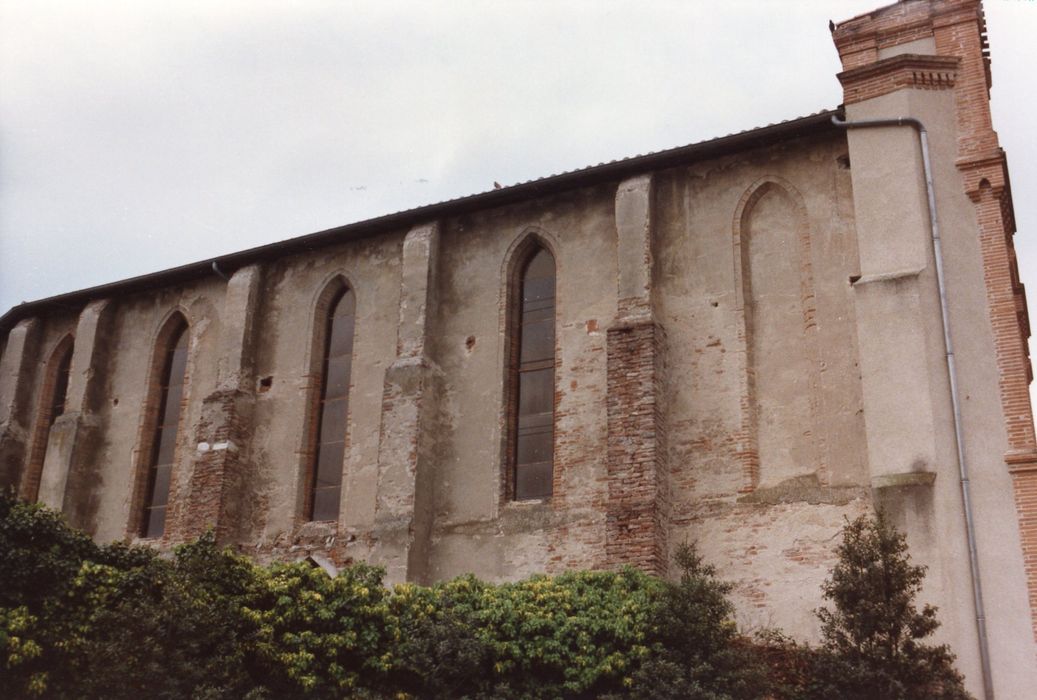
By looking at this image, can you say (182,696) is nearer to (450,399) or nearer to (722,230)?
(450,399)

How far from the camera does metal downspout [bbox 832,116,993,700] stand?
14016mm

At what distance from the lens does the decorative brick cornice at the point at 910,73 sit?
17.1 m

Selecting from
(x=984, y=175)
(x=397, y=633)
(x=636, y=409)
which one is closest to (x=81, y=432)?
(x=397, y=633)

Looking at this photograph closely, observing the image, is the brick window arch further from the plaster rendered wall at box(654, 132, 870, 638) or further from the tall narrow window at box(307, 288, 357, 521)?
the plaster rendered wall at box(654, 132, 870, 638)

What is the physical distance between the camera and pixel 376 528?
18.7 m

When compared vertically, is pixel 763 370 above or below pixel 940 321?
below

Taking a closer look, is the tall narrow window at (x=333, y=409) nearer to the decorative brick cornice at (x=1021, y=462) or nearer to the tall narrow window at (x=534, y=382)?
the tall narrow window at (x=534, y=382)

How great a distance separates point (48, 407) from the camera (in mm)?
25062

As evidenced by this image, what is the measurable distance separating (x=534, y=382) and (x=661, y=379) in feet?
8.74

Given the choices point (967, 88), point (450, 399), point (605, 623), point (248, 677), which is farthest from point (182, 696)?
point (967, 88)

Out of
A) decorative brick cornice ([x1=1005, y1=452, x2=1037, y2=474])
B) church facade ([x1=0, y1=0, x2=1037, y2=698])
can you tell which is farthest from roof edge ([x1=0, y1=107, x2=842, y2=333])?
decorative brick cornice ([x1=1005, y1=452, x2=1037, y2=474])

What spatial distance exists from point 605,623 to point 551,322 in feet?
21.6

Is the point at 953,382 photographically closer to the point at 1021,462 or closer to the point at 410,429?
the point at 1021,462

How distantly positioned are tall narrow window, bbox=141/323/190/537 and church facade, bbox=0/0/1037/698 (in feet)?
0.25
